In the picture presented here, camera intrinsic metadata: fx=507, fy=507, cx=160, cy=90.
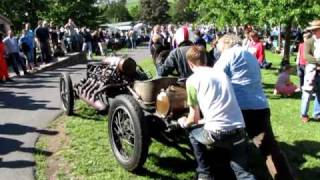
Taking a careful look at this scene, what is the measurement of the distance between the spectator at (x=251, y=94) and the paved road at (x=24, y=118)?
2810 mm

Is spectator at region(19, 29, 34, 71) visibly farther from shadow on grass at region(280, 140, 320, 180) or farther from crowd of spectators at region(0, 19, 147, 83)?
shadow on grass at region(280, 140, 320, 180)

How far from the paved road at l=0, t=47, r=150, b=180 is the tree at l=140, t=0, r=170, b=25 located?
83.7m

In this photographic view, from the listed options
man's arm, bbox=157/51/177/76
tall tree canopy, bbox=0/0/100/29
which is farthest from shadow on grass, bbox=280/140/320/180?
tall tree canopy, bbox=0/0/100/29

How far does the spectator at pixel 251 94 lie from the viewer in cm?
587

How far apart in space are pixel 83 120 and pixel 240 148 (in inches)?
185

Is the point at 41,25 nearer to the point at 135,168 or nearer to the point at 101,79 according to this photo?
the point at 101,79

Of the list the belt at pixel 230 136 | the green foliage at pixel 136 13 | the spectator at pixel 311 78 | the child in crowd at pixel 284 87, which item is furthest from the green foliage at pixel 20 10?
the green foliage at pixel 136 13

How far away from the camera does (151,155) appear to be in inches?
284

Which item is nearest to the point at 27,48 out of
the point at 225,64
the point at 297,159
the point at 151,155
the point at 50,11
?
the point at 151,155

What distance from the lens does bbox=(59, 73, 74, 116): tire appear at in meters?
9.44

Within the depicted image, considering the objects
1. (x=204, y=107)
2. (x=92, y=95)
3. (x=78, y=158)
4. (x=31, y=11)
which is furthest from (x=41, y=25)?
(x=31, y=11)

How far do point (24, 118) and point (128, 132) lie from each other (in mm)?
4389

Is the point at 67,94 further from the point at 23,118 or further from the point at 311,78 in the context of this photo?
the point at 311,78

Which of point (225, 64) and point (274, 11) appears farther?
point (274, 11)
